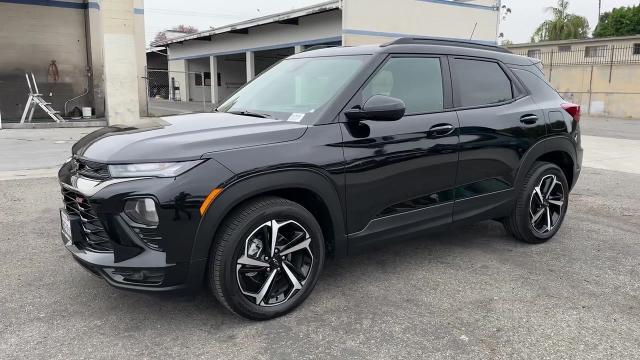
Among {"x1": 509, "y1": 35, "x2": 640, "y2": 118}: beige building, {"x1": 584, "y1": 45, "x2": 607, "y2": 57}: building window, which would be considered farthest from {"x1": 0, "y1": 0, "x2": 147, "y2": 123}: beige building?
{"x1": 584, "y1": 45, "x2": 607, "y2": 57}: building window

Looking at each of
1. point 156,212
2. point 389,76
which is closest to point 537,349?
point 389,76

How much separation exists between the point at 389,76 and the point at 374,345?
76.1 inches

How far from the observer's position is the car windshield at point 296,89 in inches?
140

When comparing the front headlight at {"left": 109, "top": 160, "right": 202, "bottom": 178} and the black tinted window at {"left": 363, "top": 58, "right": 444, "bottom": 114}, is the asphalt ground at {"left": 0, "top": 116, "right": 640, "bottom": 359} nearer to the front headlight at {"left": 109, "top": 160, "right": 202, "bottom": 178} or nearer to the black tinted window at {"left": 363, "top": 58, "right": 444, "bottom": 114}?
the front headlight at {"left": 109, "top": 160, "right": 202, "bottom": 178}

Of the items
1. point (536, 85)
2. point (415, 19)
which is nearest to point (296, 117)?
point (536, 85)

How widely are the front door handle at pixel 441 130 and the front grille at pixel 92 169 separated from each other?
2.26 metres

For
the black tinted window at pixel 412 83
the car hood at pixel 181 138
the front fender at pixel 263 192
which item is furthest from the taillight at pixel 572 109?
the car hood at pixel 181 138

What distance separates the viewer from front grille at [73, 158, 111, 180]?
9.43ft

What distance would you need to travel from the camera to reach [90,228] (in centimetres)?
299

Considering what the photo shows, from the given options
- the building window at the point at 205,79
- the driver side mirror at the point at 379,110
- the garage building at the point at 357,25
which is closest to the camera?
the driver side mirror at the point at 379,110

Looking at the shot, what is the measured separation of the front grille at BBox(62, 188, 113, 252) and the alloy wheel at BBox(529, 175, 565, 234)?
11.8 ft

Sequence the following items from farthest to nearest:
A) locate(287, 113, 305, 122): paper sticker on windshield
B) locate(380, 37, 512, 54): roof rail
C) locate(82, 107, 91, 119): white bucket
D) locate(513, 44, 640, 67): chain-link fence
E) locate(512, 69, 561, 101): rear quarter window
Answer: locate(513, 44, 640, 67): chain-link fence → locate(82, 107, 91, 119): white bucket → locate(512, 69, 561, 101): rear quarter window → locate(380, 37, 512, 54): roof rail → locate(287, 113, 305, 122): paper sticker on windshield

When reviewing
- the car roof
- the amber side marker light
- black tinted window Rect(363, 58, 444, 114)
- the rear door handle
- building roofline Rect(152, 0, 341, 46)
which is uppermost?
building roofline Rect(152, 0, 341, 46)

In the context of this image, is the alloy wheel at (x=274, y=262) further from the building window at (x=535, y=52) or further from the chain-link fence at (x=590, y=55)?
the building window at (x=535, y=52)
